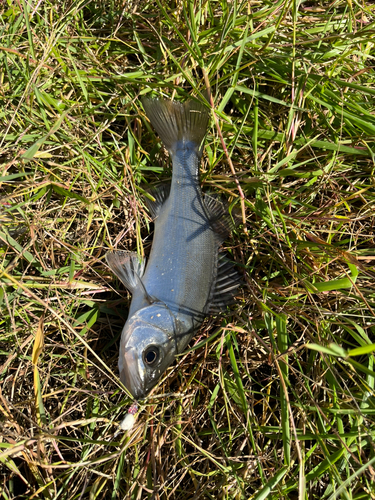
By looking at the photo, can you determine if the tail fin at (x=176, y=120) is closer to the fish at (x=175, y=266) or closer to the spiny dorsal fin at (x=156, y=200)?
the fish at (x=175, y=266)

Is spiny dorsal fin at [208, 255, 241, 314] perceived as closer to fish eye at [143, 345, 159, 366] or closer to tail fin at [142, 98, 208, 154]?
fish eye at [143, 345, 159, 366]

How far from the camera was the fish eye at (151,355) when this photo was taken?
2227mm

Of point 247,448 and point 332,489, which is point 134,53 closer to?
point 247,448

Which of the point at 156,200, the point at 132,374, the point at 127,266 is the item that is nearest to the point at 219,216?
→ the point at 156,200

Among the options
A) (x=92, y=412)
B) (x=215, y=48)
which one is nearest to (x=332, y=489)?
(x=92, y=412)

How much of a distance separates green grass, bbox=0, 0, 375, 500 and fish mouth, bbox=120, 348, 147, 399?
0.12 m

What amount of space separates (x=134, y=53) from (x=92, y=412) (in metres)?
2.49

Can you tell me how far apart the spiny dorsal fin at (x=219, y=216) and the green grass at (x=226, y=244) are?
0.11m

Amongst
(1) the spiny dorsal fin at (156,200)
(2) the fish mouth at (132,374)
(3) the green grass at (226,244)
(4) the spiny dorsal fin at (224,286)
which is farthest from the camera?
(1) the spiny dorsal fin at (156,200)

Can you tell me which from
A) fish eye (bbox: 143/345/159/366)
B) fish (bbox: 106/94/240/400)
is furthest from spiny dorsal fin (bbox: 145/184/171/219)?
fish eye (bbox: 143/345/159/366)

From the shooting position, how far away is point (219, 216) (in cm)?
262

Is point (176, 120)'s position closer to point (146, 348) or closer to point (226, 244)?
point (226, 244)

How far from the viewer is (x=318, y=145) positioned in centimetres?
274

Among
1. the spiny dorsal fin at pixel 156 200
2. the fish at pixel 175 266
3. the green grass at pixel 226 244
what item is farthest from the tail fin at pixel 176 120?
the spiny dorsal fin at pixel 156 200
